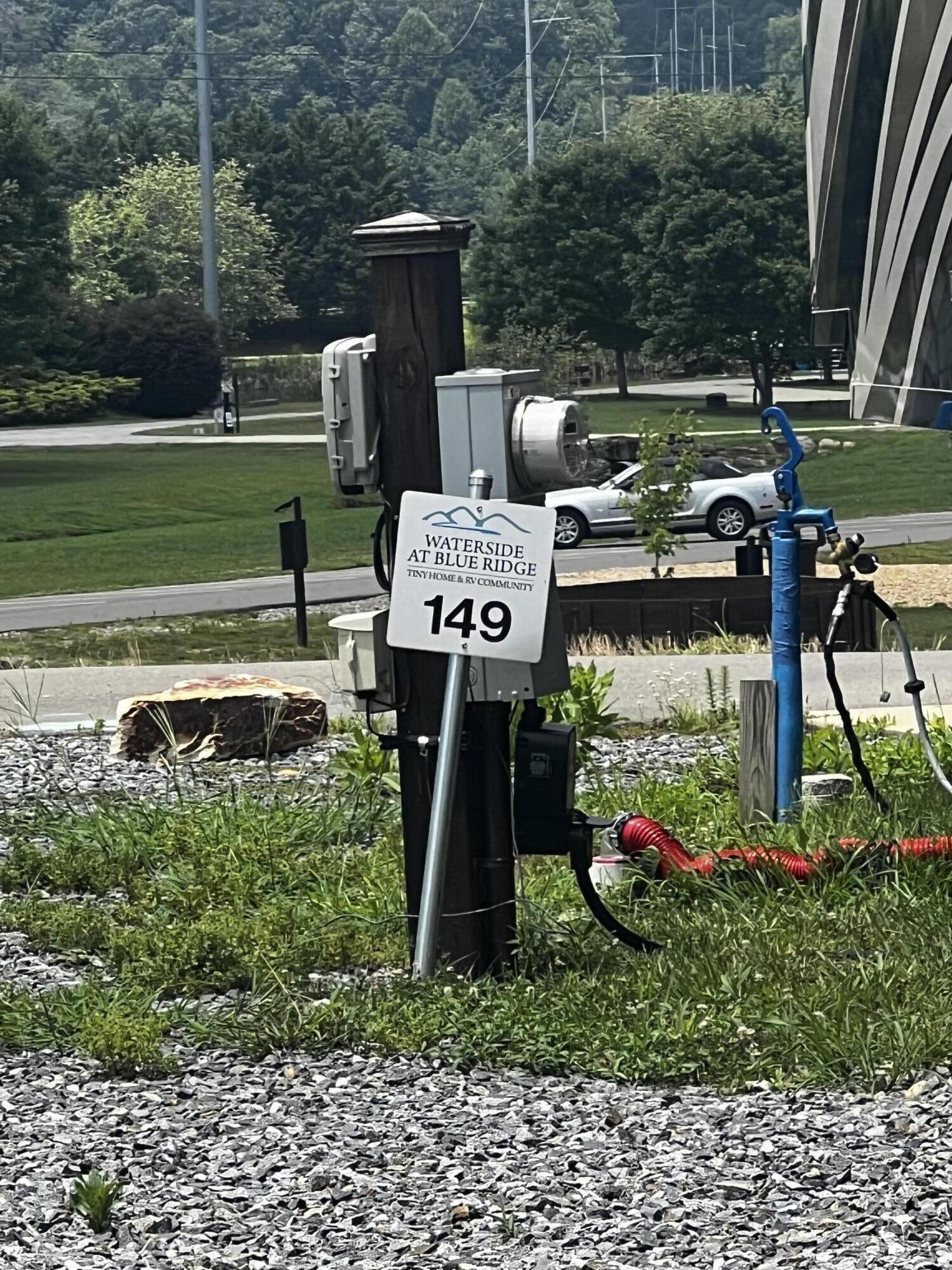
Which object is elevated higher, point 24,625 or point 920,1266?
point 920,1266

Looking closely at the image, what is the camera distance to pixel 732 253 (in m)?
62.7

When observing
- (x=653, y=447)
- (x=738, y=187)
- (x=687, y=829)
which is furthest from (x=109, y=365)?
(x=687, y=829)

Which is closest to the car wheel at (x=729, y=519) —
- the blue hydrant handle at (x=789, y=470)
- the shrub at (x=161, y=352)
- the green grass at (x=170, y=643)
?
the green grass at (x=170, y=643)

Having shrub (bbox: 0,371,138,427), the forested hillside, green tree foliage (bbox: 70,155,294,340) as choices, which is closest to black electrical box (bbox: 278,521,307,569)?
shrub (bbox: 0,371,138,427)

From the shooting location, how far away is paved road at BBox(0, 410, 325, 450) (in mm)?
51906

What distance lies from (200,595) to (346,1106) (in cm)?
1912

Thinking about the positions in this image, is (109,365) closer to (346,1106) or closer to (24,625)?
(24,625)

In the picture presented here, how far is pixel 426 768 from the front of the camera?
16.6ft

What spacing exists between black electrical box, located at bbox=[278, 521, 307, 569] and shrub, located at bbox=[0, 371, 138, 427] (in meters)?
46.4

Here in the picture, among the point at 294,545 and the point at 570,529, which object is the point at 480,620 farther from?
the point at 570,529

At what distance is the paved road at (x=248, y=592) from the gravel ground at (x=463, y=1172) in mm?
16234

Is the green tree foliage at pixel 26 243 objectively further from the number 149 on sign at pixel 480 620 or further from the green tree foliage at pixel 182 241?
the number 149 on sign at pixel 480 620

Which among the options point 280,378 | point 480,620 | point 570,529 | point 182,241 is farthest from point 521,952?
point 182,241

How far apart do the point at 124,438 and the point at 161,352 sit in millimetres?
8706
